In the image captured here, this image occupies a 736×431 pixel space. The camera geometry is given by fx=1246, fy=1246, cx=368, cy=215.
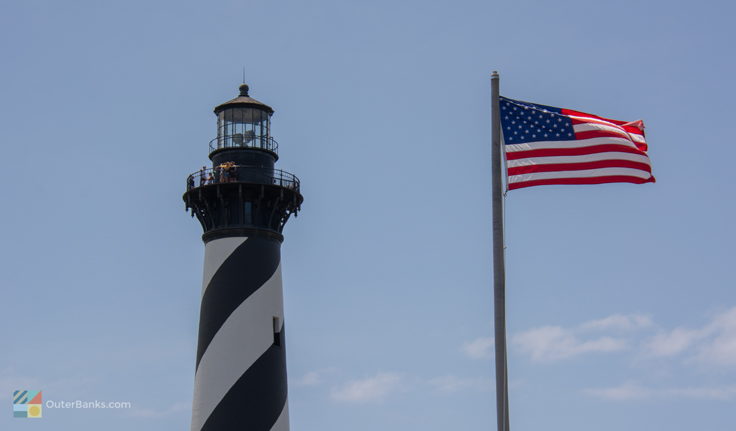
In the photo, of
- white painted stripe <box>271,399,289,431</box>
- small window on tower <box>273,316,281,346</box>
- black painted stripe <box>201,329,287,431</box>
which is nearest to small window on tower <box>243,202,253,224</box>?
small window on tower <box>273,316,281,346</box>

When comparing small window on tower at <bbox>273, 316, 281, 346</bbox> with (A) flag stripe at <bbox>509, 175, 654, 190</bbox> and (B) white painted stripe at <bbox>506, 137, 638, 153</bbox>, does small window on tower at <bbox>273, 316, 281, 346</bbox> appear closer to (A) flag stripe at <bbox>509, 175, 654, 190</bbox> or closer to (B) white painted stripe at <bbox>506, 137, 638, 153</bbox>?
(B) white painted stripe at <bbox>506, 137, 638, 153</bbox>

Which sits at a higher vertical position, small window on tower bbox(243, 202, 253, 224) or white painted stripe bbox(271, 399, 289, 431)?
small window on tower bbox(243, 202, 253, 224)

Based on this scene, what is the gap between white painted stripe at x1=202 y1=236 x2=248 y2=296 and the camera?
50.2 meters

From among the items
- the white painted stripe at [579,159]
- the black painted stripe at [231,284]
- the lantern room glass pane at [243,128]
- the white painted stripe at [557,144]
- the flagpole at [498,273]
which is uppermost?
the lantern room glass pane at [243,128]

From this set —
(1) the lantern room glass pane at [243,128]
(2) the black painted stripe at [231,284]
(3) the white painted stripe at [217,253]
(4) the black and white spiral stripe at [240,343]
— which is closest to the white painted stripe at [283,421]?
(4) the black and white spiral stripe at [240,343]

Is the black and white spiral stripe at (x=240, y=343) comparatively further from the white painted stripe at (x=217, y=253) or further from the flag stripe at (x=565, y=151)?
the flag stripe at (x=565, y=151)

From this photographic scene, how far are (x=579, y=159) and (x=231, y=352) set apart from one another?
2395cm

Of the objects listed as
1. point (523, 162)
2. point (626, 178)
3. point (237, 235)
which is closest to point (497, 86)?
point (523, 162)

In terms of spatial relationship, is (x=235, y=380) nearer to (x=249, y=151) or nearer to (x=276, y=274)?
(x=276, y=274)

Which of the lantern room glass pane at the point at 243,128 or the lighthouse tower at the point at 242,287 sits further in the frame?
the lantern room glass pane at the point at 243,128

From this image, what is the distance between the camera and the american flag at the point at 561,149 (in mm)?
28219

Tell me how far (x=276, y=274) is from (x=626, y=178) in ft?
80.5

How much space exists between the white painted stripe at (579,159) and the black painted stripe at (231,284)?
2338 cm

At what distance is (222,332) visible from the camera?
49.4m
